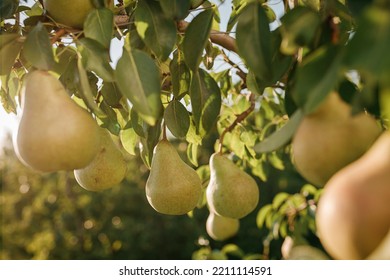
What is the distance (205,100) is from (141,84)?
10.0 inches

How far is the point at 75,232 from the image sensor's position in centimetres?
663

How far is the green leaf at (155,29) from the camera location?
756 millimetres

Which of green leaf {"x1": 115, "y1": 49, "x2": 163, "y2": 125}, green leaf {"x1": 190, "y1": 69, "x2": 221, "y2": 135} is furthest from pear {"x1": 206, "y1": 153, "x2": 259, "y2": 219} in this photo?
green leaf {"x1": 115, "y1": 49, "x2": 163, "y2": 125}

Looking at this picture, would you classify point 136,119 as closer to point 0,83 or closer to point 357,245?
point 0,83

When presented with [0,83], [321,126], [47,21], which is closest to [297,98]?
[321,126]

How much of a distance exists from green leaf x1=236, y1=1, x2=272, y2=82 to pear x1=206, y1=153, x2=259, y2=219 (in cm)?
A: 63

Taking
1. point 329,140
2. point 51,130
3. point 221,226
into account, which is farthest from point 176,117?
point 221,226

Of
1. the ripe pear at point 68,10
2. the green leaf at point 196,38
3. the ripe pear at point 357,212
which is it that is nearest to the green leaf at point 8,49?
the ripe pear at point 68,10

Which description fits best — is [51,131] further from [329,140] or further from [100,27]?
[329,140]

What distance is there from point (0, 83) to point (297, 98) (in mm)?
841

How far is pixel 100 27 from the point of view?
750 millimetres

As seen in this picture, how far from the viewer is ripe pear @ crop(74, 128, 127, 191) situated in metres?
1.02

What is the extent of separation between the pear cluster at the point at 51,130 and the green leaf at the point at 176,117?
0.87ft

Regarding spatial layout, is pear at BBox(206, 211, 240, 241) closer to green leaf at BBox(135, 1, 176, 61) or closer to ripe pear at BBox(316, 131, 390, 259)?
green leaf at BBox(135, 1, 176, 61)
